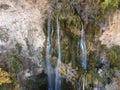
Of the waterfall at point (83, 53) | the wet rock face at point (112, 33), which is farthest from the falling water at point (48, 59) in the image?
the wet rock face at point (112, 33)

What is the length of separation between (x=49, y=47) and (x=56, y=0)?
4.88 ft

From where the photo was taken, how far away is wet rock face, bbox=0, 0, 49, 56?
898 cm

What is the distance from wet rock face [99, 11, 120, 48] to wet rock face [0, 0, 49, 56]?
1.97m

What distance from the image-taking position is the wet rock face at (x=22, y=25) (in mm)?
8984

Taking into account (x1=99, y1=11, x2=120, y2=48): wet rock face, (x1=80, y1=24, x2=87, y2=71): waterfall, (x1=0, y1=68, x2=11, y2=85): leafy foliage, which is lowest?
(x1=0, y1=68, x2=11, y2=85): leafy foliage

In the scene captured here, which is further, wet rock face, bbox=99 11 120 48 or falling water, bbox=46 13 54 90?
falling water, bbox=46 13 54 90

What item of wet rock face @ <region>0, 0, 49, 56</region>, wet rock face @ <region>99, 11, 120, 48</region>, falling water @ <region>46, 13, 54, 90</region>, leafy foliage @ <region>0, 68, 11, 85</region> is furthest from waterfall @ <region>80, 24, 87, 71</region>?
leafy foliage @ <region>0, 68, 11, 85</region>

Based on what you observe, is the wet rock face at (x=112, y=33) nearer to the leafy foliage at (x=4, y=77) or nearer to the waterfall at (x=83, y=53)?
the waterfall at (x=83, y=53)

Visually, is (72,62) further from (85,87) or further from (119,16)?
(119,16)

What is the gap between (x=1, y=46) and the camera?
9.00 meters

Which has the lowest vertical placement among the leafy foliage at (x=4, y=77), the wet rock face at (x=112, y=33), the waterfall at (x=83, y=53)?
the leafy foliage at (x=4, y=77)

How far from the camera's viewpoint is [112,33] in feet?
30.7

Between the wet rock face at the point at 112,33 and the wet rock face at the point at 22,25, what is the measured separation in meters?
1.97

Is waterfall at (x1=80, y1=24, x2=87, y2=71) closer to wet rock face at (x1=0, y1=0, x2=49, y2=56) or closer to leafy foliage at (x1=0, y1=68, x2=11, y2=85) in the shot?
wet rock face at (x1=0, y1=0, x2=49, y2=56)
